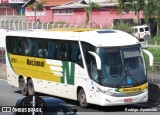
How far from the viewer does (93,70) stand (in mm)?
21281

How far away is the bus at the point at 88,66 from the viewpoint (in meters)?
20.7

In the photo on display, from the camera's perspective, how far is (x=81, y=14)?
273 feet

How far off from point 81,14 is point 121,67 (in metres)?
62.7

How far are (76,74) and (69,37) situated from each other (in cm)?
163

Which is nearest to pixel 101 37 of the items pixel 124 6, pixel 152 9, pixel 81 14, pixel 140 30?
pixel 140 30

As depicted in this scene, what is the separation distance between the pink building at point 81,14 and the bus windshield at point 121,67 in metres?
52.3

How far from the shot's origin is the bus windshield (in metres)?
20.7

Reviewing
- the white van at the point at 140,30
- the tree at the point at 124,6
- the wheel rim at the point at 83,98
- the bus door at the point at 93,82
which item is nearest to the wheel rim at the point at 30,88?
the wheel rim at the point at 83,98

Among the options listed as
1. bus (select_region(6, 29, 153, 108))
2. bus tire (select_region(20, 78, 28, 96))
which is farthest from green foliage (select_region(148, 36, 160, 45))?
bus (select_region(6, 29, 153, 108))

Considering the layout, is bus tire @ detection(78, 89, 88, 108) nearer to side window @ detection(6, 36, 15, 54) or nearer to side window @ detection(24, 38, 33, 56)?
side window @ detection(24, 38, 33, 56)

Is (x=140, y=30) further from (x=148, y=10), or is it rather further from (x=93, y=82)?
(x=93, y=82)

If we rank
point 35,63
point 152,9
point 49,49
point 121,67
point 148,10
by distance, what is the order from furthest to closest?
point 152,9 < point 148,10 < point 35,63 < point 49,49 < point 121,67

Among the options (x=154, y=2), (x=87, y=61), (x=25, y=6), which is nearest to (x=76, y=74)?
(x=87, y=61)

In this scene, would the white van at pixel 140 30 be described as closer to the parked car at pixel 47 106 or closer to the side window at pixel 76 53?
the side window at pixel 76 53
